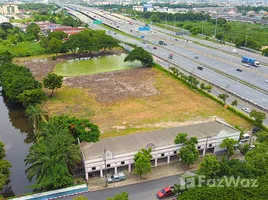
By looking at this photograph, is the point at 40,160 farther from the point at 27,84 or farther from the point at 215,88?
the point at 215,88

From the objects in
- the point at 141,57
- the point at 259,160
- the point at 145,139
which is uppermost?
the point at 141,57

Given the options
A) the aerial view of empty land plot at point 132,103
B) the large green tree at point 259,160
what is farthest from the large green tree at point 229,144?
the aerial view of empty land plot at point 132,103

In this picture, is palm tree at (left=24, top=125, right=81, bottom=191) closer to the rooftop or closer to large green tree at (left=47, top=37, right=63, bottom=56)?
the rooftop

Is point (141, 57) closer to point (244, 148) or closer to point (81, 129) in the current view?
point (81, 129)

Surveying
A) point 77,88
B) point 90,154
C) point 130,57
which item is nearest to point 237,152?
point 90,154

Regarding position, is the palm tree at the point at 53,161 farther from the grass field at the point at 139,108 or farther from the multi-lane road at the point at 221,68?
the multi-lane road at the point at 221,68

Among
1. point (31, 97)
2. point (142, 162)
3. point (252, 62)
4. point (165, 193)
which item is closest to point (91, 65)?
point (31, 97)

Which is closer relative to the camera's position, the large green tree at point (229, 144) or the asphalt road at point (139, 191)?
the asphalt road at point (139, 191)
